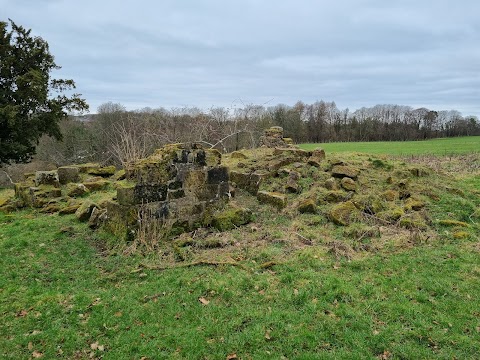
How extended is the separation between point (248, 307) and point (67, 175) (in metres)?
10.4

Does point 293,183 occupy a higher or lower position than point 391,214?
higher

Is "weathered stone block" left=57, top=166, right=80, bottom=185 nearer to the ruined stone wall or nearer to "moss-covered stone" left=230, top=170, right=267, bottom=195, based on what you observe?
the ruined stone wall

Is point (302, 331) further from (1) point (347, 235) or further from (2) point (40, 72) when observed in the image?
(2) point (40, 72)

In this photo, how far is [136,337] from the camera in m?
4.56

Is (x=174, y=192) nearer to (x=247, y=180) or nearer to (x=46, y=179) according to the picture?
(x=247, y=180)

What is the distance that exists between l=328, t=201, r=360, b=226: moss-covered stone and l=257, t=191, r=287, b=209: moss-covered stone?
4.22ft

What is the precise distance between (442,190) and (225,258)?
25.5 feet

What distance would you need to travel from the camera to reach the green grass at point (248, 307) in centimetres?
433

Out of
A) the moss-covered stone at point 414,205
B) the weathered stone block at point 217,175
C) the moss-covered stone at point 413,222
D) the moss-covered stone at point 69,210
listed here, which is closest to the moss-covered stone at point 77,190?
the moss-covered stone at point 69,210

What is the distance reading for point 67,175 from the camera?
12977mm

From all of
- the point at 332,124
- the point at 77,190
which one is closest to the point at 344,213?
the point at 77,190

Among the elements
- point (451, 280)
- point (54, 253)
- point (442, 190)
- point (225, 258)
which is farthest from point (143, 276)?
point (442, 190)

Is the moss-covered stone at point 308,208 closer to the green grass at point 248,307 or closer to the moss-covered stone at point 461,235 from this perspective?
the green grass at point 248,307

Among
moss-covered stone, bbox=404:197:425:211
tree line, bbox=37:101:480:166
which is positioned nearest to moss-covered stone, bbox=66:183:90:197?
moss-covered stone, bbox=404:197:425:211
